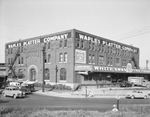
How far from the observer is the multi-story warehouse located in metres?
35.7

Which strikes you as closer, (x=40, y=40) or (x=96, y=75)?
(x=96, y=75)

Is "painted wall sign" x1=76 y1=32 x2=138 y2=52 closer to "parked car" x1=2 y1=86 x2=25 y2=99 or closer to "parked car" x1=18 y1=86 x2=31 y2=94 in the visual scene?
"parked car" x1=18 y1=86 x2=31 y2=94

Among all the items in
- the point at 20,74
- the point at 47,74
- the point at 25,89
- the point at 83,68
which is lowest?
the point at 25,89

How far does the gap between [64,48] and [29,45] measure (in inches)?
548

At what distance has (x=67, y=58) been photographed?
120 ft

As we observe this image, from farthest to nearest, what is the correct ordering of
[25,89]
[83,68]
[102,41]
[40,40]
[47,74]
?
1. [102,41]
2. [40,40]
3. [47,74]
4. [83,68]
5. [25,89]

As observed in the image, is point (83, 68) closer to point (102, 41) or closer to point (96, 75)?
Answer: point (96, 75)

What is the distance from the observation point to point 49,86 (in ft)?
124

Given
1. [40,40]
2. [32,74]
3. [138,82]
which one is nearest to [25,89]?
[32,74]

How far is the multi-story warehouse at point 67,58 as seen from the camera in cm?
3569

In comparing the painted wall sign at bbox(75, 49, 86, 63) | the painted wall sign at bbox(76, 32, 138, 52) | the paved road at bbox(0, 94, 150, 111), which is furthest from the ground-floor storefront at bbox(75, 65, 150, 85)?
the paved road at bbox(0, 94, 150, 111)

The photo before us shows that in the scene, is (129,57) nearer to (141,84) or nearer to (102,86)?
(141,84)

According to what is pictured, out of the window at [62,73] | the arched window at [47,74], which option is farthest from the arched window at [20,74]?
the window at [62,73]

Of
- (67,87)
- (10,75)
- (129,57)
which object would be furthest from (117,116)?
(129,57)
